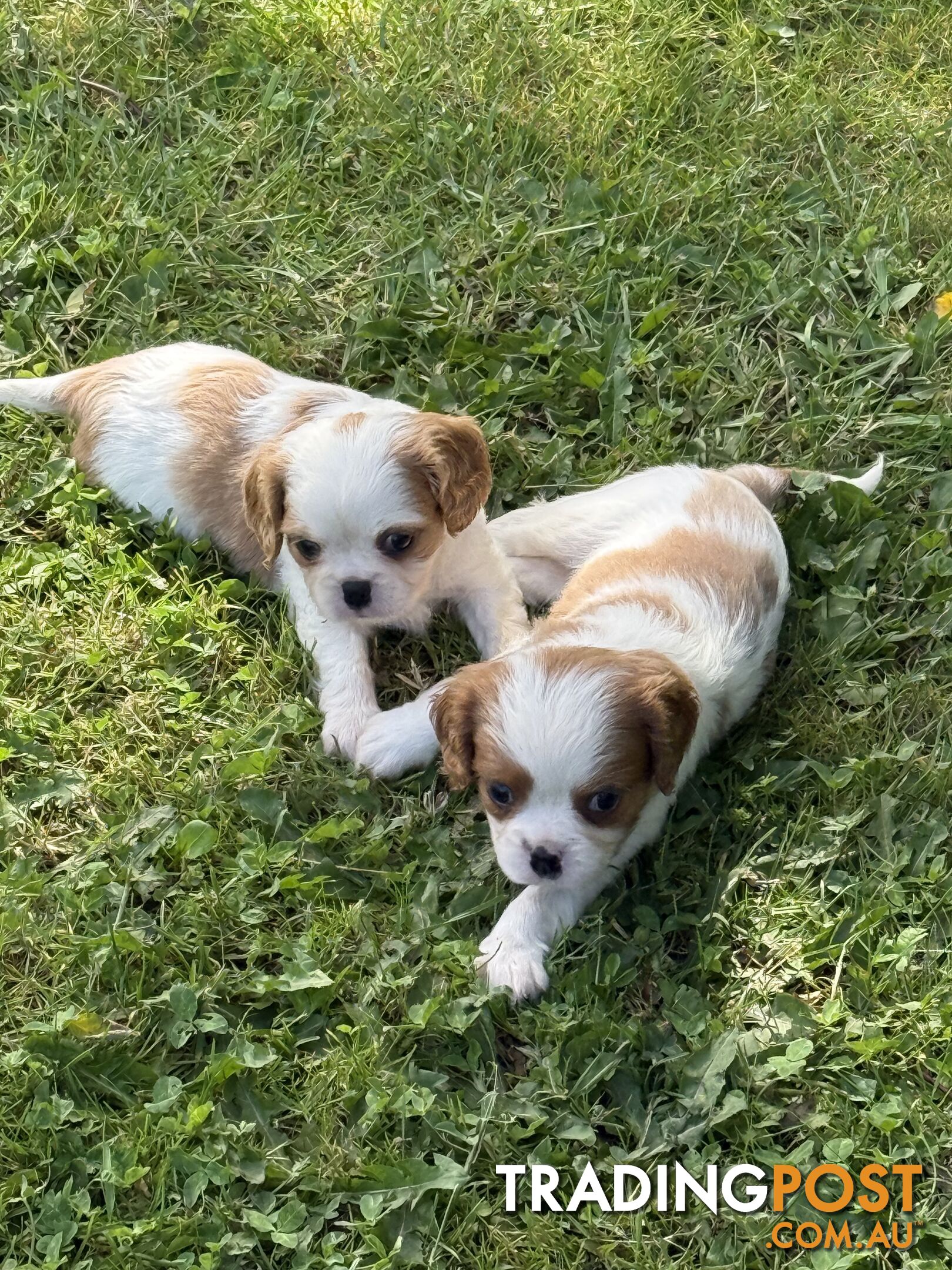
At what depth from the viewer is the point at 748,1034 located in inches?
133

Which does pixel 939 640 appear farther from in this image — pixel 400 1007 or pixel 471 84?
pixel 471 84

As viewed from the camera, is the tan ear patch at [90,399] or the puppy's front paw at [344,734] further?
the tan ear patch at [90,399]

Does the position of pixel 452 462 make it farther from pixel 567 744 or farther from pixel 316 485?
pixel 567 744

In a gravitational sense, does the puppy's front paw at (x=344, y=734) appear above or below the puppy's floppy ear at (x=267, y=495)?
below

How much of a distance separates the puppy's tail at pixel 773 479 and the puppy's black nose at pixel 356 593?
49.9 inches

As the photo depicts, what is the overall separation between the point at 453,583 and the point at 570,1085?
5.35 ft

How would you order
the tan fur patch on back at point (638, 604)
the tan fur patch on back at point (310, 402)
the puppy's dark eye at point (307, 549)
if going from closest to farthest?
the tan fur patch on back at point (638, 604)
the puppy's dark eye at point (307, 549)
the tan fur patch on back at point (310, 402)

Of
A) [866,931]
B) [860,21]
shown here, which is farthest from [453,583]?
[860,21]

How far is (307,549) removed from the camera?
391cm

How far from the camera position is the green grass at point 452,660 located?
3.25 meters

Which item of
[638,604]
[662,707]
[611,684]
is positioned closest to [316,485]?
[638,604]

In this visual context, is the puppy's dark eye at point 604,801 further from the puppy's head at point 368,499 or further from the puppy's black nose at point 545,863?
the puppy's head at point 368,499

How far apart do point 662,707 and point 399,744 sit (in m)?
0.99

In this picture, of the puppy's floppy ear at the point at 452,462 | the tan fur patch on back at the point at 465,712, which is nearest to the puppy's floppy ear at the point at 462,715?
the tan fur patch on back at the point at 465,712
